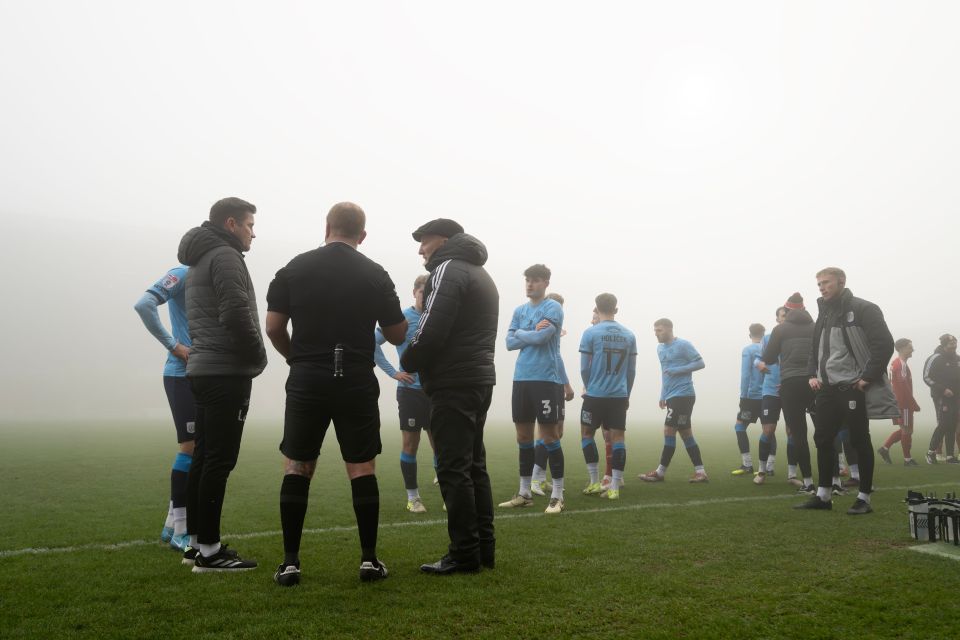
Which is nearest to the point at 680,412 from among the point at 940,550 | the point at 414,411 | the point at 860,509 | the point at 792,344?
the point at 792,344

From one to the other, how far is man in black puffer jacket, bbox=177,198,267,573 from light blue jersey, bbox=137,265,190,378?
22.2 inches

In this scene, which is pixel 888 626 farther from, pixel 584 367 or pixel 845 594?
pixel 584 367

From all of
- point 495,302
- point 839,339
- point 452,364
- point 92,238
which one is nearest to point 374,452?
point 452,364

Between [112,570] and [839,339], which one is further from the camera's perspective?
[839,339]

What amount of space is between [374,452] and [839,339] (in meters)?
4.77

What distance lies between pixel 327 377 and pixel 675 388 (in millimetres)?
6721

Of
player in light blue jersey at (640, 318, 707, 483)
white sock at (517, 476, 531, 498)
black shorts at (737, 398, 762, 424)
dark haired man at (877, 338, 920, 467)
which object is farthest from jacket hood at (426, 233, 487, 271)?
dark haired man at (877, 338, 920, 467)

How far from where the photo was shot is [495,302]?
4211 mm

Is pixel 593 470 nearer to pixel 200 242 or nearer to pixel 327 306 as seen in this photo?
pixel 327 306

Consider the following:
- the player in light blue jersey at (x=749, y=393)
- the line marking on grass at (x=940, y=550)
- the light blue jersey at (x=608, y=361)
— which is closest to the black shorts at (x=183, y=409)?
the light blue jersey at (x=608, y=361)

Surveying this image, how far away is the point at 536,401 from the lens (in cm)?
659

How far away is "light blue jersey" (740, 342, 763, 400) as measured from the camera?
33.1 feet

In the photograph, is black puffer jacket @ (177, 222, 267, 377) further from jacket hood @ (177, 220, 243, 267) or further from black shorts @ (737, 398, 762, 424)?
black shorts @ (737, 398, 762, 424)

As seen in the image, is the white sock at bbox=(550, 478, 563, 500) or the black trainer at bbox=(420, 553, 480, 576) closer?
the black trainer at bbox=(420, 553, 480, 576)
